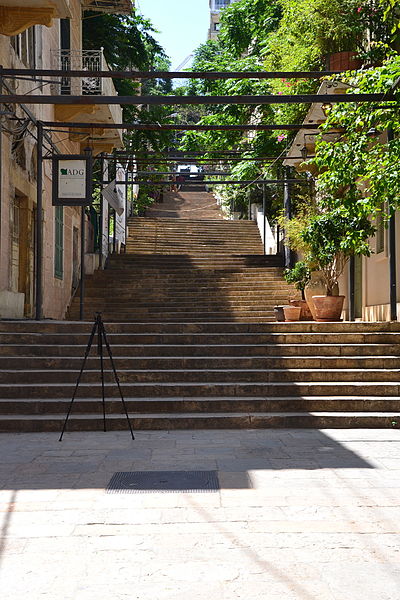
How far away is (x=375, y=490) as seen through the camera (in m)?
6.08

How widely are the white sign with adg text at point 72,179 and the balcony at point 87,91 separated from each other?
3275 millimetres

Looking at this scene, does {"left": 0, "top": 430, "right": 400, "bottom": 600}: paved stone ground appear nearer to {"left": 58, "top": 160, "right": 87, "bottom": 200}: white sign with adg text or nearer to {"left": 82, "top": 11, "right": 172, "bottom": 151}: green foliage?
{"left": 58, "top": 160, "right": 87, "bottom": 200}: white sign with adg text

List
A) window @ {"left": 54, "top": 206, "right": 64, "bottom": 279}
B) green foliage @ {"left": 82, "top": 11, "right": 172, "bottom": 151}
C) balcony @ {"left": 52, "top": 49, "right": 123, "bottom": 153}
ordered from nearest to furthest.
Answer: balcony @ {"left": 52, "top": 49, "right": 123, "bottom": 153} → window @ {"left": 54, "top": 206, "right": 64, "bottom": 279} → green foliage @ {"left": 82, "top": 11, "right": 172, "bottom": 151}

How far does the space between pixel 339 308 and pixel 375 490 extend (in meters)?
8.79

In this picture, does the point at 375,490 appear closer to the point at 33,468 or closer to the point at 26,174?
the point at 33,468

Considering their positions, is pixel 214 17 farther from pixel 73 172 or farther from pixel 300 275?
pixel 73 172

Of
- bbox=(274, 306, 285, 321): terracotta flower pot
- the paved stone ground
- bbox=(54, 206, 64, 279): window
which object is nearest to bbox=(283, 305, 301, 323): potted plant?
bbox=(274, 306, 285, 321): terracotta flower pot

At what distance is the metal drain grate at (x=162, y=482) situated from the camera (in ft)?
20.2

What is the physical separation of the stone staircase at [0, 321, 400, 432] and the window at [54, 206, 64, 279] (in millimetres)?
6953

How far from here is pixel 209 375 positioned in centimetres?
1062

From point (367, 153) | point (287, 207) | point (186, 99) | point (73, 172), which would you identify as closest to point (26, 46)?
point (73, 172)

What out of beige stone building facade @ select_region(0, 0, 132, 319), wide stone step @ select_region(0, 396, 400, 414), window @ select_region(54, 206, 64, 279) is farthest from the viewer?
window @ select_region(54, 206, 64, 279)

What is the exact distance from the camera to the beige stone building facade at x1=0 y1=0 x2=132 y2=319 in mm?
13041

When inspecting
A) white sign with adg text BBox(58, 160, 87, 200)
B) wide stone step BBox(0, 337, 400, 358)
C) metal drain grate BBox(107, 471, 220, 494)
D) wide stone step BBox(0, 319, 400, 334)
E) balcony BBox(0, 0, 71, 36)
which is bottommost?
metal drain grate BBox(107, 471, 220, 494)
